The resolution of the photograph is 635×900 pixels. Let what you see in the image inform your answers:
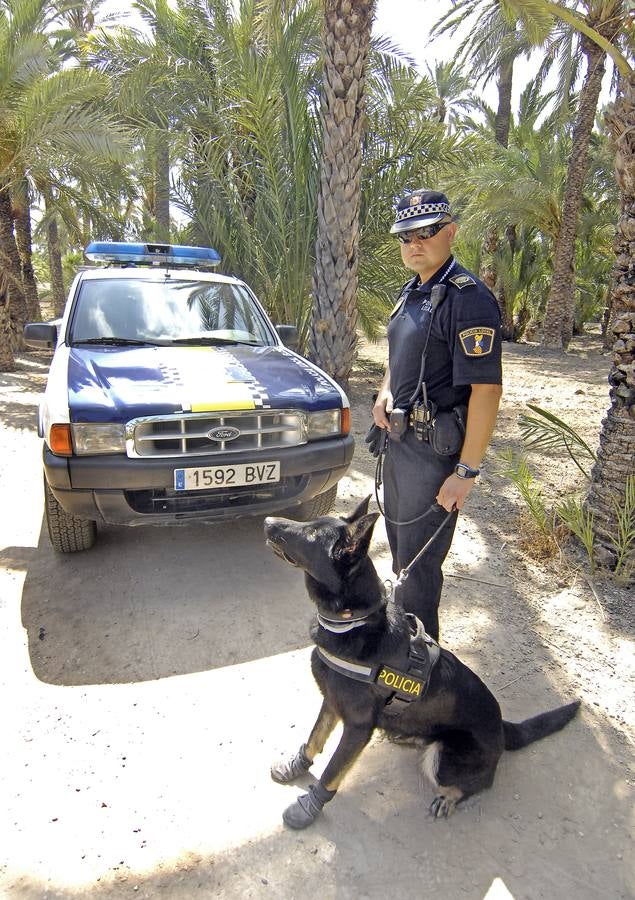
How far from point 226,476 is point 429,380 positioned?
4.50ft

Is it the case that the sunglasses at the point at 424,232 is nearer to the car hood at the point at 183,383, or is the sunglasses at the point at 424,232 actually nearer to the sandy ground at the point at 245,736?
the car hood at the point at 183,383

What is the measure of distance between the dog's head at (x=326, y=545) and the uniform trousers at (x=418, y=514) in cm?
58

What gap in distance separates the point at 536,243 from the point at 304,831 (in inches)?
809

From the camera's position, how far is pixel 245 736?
2.41 metres

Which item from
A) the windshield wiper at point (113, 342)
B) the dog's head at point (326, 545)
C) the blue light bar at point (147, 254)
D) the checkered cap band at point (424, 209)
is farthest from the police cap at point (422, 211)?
the blue light bar at point (147, 254)

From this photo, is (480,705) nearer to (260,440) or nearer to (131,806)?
(131,806)

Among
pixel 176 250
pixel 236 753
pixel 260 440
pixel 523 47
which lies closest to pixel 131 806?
pixel 236 753

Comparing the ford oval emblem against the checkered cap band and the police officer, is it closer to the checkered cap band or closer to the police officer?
the police officer

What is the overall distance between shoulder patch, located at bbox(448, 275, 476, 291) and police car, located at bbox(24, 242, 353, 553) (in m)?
1.43

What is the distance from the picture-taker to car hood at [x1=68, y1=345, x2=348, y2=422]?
3076mm

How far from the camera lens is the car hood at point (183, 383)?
10.1ft

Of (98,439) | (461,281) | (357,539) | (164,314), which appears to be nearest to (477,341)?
(461,281)

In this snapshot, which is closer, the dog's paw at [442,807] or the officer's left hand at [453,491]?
the dog's paw at [442,807]

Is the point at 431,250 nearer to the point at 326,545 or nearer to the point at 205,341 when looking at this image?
the point at 326,545
